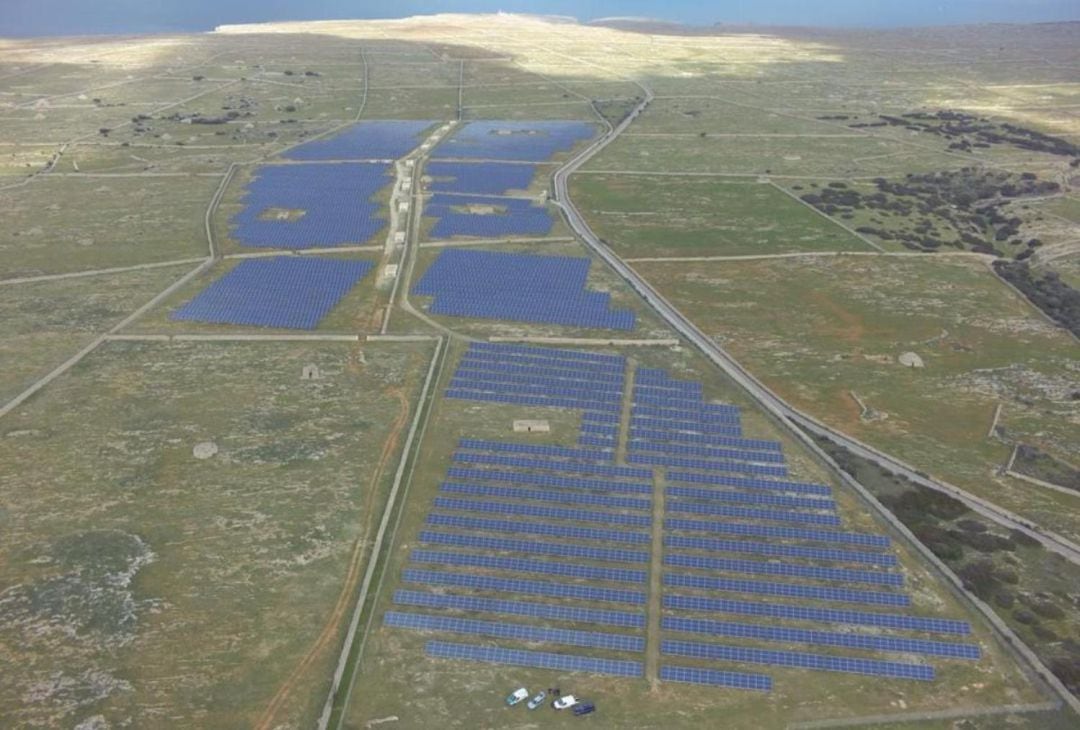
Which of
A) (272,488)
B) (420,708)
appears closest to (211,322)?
(272,488)

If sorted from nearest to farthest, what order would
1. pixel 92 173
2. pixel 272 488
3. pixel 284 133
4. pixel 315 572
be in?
pixel 315 572, pixel 272 488, pixel 92 173, pixel 284 133

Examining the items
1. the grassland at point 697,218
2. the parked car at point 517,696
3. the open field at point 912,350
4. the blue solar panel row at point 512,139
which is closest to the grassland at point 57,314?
the parked car at point 517,696

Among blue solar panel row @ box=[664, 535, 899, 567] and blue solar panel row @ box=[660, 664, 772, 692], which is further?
blue solar panel row @ box=[664, 535, 899, 567]

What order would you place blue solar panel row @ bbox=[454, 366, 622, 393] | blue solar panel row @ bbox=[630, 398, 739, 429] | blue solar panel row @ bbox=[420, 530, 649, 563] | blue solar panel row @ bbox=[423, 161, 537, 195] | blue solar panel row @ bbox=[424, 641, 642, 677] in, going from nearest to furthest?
1. blue solar panel row @ bbox=[424, 641, 642, 677]
2. blue solar panel row @ bbox=[420, 530, 649, 563]
3. blue solar panel row @ bbox=[630, 398, 739, 429]
4. blue solar panel row @ bbox=[454, 366, 622, 393]
5. blue solar panel row @ bbox=[423, 161, 537, 195]

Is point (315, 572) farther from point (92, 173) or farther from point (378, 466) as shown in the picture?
point (92, 173)

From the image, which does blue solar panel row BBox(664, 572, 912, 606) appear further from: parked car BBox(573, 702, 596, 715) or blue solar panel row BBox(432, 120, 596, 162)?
blue solar panel row BBox(432, 120, 596, 162)

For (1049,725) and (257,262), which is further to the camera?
(257,262)

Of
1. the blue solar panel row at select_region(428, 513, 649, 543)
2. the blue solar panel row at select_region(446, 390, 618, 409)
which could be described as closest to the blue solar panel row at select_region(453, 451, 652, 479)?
the blue solar panel row at select_region(428, 513, 649, 543)
